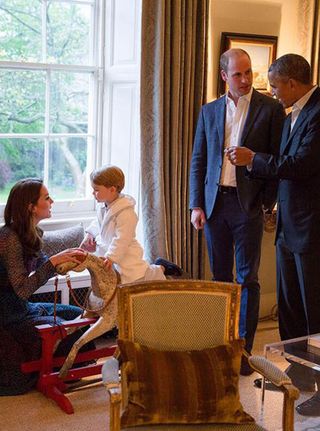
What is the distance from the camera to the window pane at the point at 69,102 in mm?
4059

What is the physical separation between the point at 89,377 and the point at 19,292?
650 mm

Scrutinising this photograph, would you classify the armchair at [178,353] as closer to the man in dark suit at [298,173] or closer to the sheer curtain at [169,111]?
the man in dark suit at [298,173]

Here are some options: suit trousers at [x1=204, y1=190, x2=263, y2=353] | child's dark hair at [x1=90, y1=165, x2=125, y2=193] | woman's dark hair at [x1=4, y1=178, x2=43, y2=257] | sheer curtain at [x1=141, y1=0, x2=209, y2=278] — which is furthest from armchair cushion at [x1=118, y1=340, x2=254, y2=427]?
sheer curtain at [x1=141, y1=0, x2=209, y2=278]

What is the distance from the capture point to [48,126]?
4.04 m

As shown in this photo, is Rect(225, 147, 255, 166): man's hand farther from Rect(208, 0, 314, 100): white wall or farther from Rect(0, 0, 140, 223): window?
Rect(208, 0, 314, 100): white wall

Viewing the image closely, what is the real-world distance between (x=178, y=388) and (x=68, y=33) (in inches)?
97.6

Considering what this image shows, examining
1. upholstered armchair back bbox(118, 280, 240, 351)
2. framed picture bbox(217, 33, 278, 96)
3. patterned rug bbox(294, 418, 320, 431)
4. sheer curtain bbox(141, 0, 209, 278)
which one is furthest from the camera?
framed picture bbox(217, 33, 278, 96)

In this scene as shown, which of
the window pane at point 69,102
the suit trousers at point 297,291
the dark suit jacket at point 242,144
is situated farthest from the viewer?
the window pane at point 69,102

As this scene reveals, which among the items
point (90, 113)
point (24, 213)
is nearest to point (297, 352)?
point (24, 213)

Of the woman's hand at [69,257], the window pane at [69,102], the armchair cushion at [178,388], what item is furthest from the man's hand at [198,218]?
the armchair cushion at [178,388]

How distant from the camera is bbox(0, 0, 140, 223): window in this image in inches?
154

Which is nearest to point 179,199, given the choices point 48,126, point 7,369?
point 48,126

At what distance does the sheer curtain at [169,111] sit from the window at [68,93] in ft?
0.44

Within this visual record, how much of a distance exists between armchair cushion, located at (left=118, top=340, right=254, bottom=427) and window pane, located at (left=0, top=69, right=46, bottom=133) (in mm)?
1976
